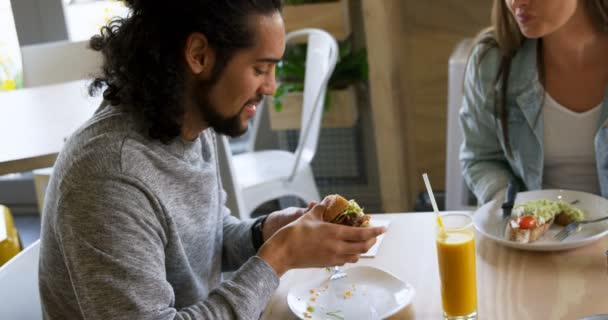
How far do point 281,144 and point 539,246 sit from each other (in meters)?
2.19

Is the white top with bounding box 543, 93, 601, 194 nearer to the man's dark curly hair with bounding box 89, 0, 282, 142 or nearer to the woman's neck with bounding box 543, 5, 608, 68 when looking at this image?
the woman's neck with bounding box 543, 5, 608, 68

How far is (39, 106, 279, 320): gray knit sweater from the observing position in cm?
98

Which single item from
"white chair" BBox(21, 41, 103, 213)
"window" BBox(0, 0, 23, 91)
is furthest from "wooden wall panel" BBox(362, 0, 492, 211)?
"window" BBox(0, 0, 23, 91)

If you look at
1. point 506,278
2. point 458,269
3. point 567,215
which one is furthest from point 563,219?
point 458,269

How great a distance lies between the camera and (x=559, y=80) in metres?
1.65

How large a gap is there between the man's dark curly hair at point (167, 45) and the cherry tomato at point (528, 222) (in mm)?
538

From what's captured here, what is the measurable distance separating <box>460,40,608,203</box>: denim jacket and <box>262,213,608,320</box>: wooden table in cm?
38

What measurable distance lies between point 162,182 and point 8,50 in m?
2.74

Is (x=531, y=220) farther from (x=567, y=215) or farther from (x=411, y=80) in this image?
(x=411, y=80)

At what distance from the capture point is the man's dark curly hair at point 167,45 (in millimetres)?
1084

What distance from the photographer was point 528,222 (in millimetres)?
1212

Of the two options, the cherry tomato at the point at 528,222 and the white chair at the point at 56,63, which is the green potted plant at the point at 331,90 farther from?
the cherry tomato at the point at 528,222

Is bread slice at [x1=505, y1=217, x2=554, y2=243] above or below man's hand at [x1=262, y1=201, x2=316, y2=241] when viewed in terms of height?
below

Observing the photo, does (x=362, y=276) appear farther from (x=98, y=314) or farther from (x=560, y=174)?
(x=560, y=174)
